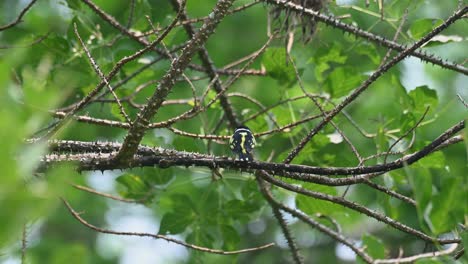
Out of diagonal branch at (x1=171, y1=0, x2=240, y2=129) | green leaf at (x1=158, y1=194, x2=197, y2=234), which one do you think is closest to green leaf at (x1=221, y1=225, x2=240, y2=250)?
green leaf at (x1=158, y1=194, x2=197, y2=234)

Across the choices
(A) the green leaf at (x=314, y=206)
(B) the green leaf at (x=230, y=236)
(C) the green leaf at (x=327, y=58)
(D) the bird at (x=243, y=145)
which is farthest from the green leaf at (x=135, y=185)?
(C) the green leaf at (x=327, y=58)

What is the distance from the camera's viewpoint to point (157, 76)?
4.44 meters

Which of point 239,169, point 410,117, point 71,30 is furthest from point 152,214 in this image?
point 239,169

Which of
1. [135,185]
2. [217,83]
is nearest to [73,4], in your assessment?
[217,83]

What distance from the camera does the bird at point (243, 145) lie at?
8.33 ft

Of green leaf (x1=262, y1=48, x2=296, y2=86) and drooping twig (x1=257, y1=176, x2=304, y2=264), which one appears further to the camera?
green leaf (x1=262, y1=48, x2=296, y2=86)

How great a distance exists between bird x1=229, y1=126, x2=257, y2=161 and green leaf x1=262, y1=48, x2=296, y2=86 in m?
1.13

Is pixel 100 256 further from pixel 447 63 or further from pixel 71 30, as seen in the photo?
pixel 447 63

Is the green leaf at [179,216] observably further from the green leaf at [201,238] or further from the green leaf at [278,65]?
the green leaf at [278,65]

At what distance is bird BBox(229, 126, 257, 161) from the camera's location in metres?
2.54

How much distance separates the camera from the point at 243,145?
8.71 feet

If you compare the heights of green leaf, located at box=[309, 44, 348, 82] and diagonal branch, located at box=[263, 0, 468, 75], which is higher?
green leaf, located at box=[309, 44, 348, 82]

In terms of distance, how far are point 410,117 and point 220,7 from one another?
1.43 metres

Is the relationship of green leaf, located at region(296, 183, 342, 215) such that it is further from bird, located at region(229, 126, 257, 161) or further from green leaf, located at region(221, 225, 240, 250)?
bird, located at region(229, 126, 257, 161)
